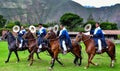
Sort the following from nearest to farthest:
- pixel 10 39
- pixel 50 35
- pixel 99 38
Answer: pixel 99 38 < pixel 50 35 < pixel 10 39

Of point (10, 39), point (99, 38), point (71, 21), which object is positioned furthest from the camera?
point (71, 21)

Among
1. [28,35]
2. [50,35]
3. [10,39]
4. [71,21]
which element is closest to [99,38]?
[50,35]

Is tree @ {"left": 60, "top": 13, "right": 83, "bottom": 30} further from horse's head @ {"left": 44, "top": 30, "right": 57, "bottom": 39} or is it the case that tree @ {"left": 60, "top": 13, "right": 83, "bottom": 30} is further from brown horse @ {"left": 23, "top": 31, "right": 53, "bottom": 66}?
horse's head @ {"left": 44, "top": 30, "right": 57, "bottom": 39}

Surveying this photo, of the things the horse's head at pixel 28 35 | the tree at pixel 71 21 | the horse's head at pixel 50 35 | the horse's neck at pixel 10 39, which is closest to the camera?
the horse's head at pixel 50 35

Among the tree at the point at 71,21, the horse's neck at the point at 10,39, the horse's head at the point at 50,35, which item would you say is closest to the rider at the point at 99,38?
the horse's head at the point at 50,35

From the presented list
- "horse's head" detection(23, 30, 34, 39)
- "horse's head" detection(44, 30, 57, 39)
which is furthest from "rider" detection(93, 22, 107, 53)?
"horse's head" detection(23, 30, 34, 39)

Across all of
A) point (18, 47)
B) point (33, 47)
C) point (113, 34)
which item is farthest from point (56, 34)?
point (113, 34)

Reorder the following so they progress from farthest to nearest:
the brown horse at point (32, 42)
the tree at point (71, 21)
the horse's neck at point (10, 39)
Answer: the tree at point (71, 21) → the horse's neck at point (10, 39) → the brown horse at point (32, 42)

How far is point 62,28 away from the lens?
58.0 feet

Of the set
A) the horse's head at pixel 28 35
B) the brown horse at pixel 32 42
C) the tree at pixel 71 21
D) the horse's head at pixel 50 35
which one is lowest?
the tree at pixel 71 21

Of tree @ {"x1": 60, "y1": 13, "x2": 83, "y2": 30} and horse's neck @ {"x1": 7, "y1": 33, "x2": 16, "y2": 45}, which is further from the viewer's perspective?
tree @ {"x1": 60, "y1": 13, "x2": 83, "y2": 30}

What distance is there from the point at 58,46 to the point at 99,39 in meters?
2.35

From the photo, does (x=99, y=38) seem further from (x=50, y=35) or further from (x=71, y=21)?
(x=71, y=21)

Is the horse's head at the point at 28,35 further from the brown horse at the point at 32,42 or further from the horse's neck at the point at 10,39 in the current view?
the horse's neck at the point at 10,39
